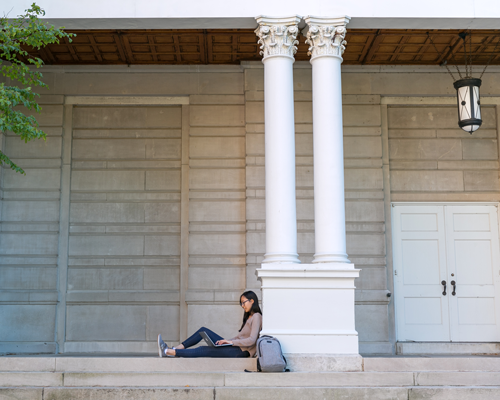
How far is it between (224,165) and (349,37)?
3730 millimetres

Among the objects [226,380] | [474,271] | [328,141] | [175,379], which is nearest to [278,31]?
[328,141]

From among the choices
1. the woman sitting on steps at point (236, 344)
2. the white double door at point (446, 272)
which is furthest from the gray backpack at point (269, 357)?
the white double door at point (446, 272)

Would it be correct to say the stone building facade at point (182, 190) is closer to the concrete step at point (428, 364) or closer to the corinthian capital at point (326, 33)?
the corinthian capital at point (326, 33)

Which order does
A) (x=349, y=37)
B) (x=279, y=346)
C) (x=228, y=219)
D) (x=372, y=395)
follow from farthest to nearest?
(x=228, y=219)
(x=349, y=37)
(x=279, y=346)
(x=372, y=395)

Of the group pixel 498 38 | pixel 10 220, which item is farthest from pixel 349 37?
pixel 10 220

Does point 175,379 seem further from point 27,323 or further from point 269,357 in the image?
point 27,323

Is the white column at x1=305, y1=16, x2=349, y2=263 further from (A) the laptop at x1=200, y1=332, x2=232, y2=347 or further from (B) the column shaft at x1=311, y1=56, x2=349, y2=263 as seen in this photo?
(A) the laptop at x1=200, y1=332, x2=232, y2=347

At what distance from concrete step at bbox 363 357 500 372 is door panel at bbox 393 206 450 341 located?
4275mm

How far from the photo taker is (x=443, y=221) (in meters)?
13.6

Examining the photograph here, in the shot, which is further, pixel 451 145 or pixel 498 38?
pixel 451 145

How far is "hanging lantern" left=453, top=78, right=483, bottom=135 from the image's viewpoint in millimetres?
11180

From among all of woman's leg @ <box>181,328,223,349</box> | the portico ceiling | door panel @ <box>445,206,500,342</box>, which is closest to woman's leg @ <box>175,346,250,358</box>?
woman's leg @ <box>181,328,223,349</box>

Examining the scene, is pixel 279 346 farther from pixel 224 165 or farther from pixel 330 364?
pixel 224 165

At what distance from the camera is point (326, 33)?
404 inches
